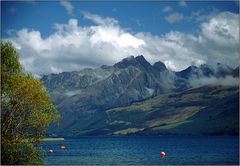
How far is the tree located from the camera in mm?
45469

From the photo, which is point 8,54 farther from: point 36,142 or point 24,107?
point 36,142

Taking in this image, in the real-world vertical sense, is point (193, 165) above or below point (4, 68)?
below

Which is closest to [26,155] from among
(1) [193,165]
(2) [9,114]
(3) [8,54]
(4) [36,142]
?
(4) [36,142]

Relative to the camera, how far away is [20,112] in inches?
1836

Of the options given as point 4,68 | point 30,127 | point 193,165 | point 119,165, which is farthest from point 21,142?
point 193,165

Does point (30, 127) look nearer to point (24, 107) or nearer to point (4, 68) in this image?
point (24, 107)

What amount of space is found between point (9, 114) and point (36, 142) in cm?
509

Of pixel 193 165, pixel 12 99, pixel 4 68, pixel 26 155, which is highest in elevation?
pixel 4 68

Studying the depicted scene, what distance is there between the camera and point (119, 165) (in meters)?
122

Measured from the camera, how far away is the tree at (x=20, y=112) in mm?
45469

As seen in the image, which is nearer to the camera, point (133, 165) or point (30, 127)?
point (30, 127)

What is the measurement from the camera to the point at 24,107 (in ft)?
152

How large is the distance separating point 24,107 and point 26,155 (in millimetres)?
6320

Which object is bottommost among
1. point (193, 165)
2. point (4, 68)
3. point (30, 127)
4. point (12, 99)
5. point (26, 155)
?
point (193, 165)
